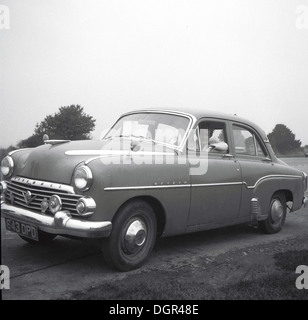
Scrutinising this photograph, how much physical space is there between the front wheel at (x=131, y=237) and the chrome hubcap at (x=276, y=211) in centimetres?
261

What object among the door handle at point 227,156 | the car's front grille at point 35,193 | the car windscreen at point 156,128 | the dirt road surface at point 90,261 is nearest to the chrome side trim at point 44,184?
the car's front grille at point 35,193

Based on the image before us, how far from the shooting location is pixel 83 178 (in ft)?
12.5

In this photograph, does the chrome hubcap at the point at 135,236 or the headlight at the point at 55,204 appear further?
the chrome hubcap at the point at 135,236

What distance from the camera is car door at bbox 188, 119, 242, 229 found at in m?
4.87

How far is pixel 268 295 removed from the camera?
11.5ft

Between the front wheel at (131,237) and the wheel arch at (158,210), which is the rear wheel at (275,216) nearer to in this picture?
the wheel arch at (158,210)

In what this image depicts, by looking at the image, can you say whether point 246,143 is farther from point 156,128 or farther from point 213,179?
point 156,128

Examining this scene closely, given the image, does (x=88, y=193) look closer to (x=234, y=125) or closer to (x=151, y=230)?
(x=151, y=230)

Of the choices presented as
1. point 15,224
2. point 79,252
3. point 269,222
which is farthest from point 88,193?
point 269,222

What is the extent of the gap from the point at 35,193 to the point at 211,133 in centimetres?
236

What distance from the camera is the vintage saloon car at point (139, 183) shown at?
→ 387cm

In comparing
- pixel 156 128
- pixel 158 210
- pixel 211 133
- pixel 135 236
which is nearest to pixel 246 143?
pixel 211 133

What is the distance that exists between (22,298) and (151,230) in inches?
57.8

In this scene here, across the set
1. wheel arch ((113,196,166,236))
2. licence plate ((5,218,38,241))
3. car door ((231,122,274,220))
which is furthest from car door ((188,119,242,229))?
licence plate ((5,218,38,241))
